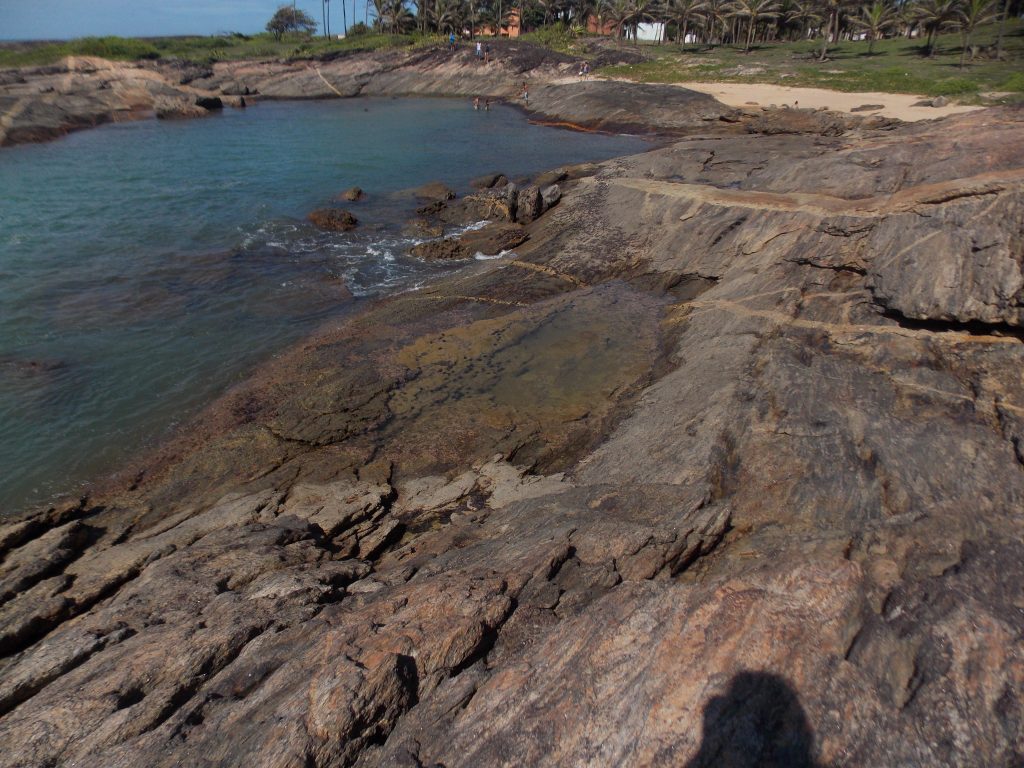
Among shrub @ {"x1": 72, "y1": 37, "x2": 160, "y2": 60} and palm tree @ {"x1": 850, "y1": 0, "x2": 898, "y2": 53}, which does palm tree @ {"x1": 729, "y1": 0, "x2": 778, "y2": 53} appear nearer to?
palm tree @ {"x1": 850, "y1": 0, "x2": 898, "y2": 53}

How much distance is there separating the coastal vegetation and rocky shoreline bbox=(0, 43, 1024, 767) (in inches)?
1356

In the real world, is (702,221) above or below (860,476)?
above

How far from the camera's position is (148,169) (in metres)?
39.8

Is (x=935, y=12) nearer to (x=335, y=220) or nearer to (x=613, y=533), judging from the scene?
(x=335, y=220)

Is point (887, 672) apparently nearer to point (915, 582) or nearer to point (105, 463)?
point (915, 582)

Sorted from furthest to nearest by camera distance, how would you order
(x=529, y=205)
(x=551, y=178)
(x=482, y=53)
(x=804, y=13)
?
(x=482, y=53) < (x=804, y=13) < (x=551, y=178) < (x=529, y=205)

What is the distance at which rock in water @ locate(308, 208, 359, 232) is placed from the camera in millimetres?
28172

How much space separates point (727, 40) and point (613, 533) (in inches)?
4015

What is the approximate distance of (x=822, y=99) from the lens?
43.5 meters

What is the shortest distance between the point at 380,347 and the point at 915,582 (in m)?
13.7

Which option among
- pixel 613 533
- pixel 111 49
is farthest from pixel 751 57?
pixel 111 49

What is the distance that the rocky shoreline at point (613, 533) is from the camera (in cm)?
563

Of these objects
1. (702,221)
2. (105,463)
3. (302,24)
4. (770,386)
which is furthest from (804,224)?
(302,24)

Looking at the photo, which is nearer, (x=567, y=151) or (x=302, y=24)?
(x=567, y=151)
